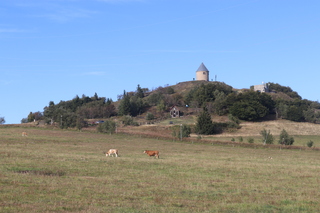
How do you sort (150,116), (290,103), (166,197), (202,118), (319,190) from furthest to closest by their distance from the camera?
(290,103)
(150,116)
(202,118)
(319,190)
(166,197)

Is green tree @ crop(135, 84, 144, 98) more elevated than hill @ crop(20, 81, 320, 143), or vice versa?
green tree @ crop(135, 84, 144, 98)

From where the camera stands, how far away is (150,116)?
439ft

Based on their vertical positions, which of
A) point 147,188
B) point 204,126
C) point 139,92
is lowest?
point 147,188

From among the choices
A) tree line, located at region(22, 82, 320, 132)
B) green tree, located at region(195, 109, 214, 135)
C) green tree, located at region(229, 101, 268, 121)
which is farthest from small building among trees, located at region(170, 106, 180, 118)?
green tree, located at region(195, 109, 214, 135)

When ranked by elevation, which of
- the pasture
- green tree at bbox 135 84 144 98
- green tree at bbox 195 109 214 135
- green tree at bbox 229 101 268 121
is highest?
green tree at bbox 135 84 144 98

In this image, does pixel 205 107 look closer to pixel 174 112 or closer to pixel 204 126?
pixel 204 126

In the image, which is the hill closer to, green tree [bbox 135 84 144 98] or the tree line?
the tree line

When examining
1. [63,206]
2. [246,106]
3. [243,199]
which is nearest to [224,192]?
[243,199]

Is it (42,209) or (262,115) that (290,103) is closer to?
(262,115)

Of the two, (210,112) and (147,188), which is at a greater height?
(210,112)

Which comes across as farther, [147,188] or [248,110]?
[248,110]

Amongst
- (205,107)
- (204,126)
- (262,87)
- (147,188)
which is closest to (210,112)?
(205,107)

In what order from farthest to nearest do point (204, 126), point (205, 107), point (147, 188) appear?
point (205, 107) → point (204, 126) → point (147, 188)

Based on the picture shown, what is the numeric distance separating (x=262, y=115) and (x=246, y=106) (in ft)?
16.9
